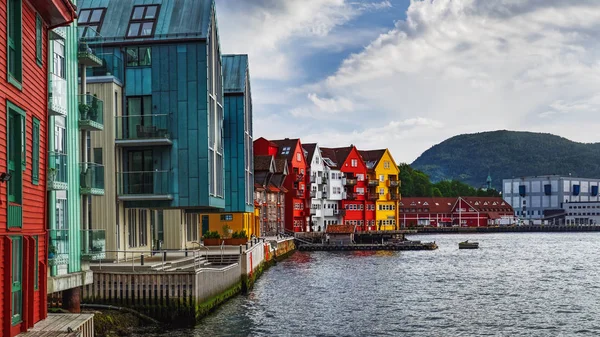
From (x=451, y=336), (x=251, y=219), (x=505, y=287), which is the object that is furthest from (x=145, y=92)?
(x=251, y=219)

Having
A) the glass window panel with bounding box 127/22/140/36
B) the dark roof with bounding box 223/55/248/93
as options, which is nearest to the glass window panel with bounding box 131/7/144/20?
the glass window panel with bounding box 127/22/140/36

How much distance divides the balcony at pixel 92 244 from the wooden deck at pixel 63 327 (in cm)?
615

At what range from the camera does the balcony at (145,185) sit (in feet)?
151

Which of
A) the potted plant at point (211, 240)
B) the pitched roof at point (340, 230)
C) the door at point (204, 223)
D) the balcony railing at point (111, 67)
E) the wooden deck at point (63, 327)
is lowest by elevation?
the pitched roof at point (340, 230)

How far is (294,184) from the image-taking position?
450 ft

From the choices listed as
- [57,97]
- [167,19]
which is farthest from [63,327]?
[167,19]

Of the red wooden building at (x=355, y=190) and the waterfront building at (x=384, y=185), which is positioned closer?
the red wooden building at (x=355, y=190)

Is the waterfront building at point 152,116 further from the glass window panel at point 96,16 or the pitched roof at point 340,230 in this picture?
the pitched roof at point 340,230

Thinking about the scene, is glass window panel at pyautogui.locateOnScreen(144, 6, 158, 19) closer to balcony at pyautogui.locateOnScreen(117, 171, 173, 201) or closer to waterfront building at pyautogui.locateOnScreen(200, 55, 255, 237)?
balcony at pyautogui.locateOnScreen(117, 171, 173, 201)

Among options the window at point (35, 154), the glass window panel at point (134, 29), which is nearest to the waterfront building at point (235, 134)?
the glass window panel at point (134, 29)

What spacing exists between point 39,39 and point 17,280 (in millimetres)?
7367

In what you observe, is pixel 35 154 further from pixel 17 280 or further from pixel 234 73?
pixel 234 73

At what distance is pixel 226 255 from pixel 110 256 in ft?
33.6

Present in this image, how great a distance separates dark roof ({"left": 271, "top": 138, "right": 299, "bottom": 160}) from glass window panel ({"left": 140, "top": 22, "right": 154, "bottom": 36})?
8830cm
